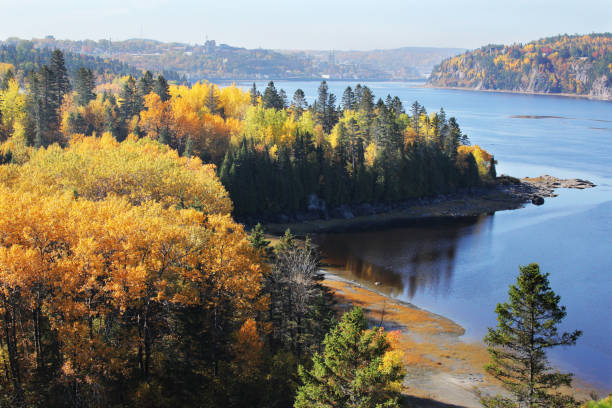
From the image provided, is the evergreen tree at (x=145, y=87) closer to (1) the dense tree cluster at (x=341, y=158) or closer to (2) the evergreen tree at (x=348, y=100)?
(1) the dense tree cluster at (x=341, y=158)

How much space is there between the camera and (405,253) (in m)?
71.0

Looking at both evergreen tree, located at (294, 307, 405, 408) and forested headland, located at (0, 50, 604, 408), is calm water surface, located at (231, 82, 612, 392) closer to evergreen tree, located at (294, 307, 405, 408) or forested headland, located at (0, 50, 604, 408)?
forested headland, located at (0, 50, 604, 408)

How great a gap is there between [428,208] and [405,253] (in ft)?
90.8

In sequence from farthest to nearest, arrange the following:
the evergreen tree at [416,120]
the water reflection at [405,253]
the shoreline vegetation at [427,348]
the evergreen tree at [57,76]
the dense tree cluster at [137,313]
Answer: the evergreen tree at [416,120] < the evergreen tree at [57,76] < the water reflection at [405,253] < the shoreline vegetation at [427,348] < the dense tree cluster at [137,313]

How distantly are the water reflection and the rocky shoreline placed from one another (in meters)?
4.38

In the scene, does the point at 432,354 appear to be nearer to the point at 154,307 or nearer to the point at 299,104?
the point at 154,307

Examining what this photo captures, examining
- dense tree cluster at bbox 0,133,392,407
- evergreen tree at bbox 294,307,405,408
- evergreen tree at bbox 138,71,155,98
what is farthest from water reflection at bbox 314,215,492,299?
evergreen tree at bbox 138,71,155,98

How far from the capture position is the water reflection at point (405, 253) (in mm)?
60156

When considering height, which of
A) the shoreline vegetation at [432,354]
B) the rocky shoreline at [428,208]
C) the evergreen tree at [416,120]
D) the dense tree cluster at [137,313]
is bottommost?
the shoreline vegetation at [432,354]

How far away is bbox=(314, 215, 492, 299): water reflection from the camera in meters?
60.2

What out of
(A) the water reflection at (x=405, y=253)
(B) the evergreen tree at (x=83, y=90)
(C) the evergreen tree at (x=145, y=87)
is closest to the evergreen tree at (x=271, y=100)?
(C) the evergreen tree at (x=145, y=87)

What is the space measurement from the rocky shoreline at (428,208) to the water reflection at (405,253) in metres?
4.38

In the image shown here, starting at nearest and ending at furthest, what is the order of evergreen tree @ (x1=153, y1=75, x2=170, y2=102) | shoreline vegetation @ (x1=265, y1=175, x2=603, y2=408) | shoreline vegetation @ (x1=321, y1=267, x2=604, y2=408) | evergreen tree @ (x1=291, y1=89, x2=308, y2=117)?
1. shoreline vegetation @ (x1=321, y1=267, x2=604, y2=408)
2. shoreline vegetation @ (x1=265, y1=175, x2=603, y2=408)
3. evergreen tree @ (x1=153, y1=75, x2=170, y2=102)
4. evergreen tree @ (x1=291, y1=89, x2=308, y2=117)

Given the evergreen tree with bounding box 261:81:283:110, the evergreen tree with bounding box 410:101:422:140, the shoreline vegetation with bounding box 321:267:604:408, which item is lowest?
the shoreline vegetation with bounding box 321:267:604:408
